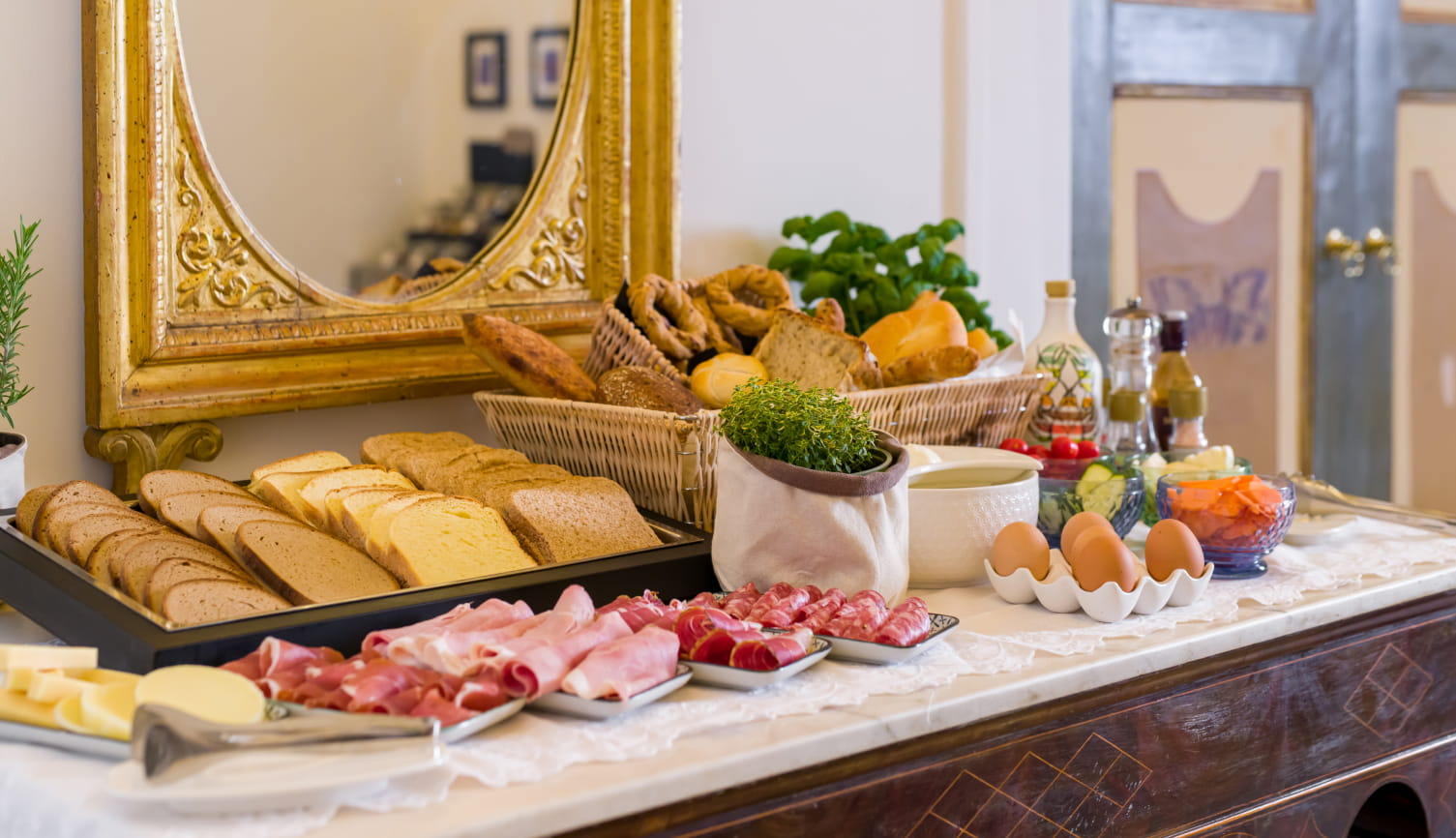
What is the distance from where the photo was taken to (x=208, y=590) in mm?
1196

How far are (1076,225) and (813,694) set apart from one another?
2089 millimetres

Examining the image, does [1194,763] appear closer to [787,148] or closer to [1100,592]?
[1100,592]

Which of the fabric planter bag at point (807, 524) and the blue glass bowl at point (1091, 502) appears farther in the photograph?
the blue glass bowl at point (1091, 502)

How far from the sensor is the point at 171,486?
151 cm

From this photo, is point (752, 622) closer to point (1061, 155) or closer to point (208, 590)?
point (208, 590)

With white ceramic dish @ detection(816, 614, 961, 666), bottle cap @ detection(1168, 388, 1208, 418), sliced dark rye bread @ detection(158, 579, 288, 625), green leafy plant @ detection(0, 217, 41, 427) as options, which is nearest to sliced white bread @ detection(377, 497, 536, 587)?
sliced dark rye bread @ detection(158, 579, 288, 625)

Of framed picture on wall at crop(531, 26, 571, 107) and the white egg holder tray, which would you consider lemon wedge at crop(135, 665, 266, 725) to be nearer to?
the white egg holder tray

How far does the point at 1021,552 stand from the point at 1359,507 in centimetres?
74

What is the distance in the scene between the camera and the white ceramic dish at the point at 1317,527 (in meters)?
1.70

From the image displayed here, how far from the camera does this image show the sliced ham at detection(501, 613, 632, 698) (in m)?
1.05

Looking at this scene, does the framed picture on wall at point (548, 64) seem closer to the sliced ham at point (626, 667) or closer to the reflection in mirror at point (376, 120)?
the reflection in mirror at point (376, 120)

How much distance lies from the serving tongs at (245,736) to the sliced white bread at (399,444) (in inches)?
28.1

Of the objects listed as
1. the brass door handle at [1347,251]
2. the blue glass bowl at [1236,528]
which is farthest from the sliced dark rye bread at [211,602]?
the brass door handle at [1347,251]

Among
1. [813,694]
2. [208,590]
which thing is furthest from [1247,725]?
[208,590]
